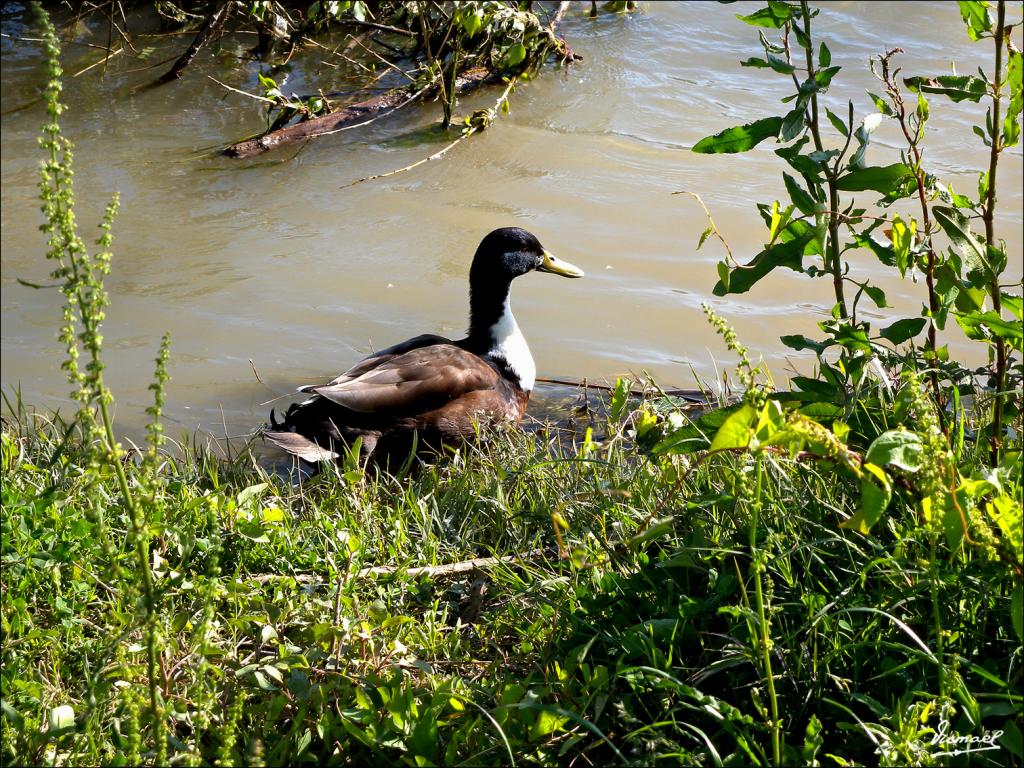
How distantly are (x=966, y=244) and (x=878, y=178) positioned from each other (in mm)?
259

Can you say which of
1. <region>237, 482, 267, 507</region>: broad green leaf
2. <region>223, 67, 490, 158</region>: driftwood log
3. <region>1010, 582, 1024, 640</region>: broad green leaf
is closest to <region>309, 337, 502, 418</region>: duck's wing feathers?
<region>237, 482, 267, 507</region>: broad green leaf

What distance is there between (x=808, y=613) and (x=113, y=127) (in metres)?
7.46

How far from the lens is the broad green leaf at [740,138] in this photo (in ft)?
9.02

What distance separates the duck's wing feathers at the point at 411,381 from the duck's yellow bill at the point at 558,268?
889 mm

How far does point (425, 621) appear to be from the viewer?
9.33ft

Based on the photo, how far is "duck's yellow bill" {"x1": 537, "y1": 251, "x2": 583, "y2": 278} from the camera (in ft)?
19.4

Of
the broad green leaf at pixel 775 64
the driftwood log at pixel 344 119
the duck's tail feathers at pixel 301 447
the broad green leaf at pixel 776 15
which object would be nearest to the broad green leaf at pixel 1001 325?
the broad green leaf at pixel 775 64

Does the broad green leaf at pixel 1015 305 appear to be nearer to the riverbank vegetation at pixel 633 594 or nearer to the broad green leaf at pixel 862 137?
the riverbank vegetation at pixel 633 594

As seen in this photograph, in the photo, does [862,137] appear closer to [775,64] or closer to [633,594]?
[775,64]

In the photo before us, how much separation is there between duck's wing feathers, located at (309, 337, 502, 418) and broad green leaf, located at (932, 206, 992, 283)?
8.89ft

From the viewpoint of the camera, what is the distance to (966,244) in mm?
2654

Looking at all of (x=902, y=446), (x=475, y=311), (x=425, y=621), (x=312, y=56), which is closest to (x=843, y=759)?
(x=902, y=446)

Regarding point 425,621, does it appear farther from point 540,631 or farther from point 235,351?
point 235,351

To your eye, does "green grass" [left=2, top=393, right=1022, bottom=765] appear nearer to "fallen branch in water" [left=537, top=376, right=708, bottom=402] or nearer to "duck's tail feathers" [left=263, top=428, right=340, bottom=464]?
"duck's tail feathers" [left=263, top=428, right=340, bottom=464]
